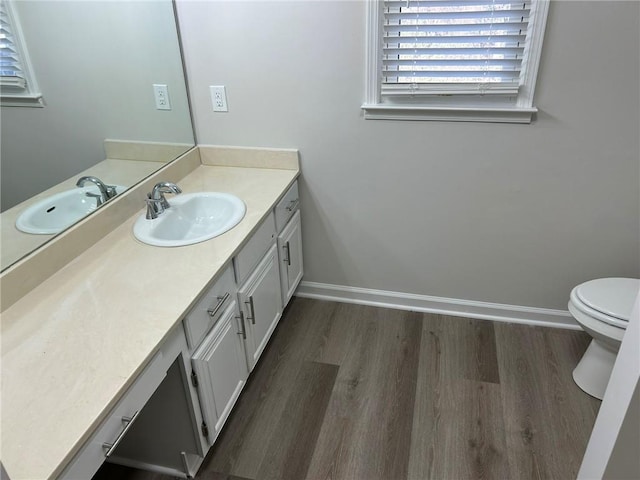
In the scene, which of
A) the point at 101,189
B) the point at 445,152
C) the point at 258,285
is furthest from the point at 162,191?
the point at 445,152

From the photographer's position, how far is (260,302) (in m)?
2.01

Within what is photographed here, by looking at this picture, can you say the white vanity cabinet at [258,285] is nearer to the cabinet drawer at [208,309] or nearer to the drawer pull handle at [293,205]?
the cabinet drawer at [208,309]

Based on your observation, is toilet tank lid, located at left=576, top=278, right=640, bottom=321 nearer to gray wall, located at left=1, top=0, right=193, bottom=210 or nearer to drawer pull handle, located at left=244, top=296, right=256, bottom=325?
drawer pull handle, located at left=244, top=296, right=256, bottom=325

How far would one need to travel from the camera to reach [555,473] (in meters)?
1.72

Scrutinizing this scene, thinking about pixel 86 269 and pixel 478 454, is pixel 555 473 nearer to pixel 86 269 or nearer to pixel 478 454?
pixel 478 454

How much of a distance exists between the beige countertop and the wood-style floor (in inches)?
30.0

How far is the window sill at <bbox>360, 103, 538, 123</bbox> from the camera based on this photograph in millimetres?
1980

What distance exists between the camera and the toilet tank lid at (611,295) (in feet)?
6.13

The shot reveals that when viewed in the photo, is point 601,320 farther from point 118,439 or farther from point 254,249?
point 118,439

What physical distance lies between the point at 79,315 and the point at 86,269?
10.6 inches

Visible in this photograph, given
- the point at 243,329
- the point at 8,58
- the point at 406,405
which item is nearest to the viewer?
the point at 8,58

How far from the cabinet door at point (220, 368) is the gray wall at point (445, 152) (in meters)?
0.88

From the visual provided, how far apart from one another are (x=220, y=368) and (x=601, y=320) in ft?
4.86

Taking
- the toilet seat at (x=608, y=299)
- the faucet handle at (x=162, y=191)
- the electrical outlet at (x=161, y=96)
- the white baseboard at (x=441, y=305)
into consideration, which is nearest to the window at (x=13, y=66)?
the faucet handle at (x=162, y=191)
